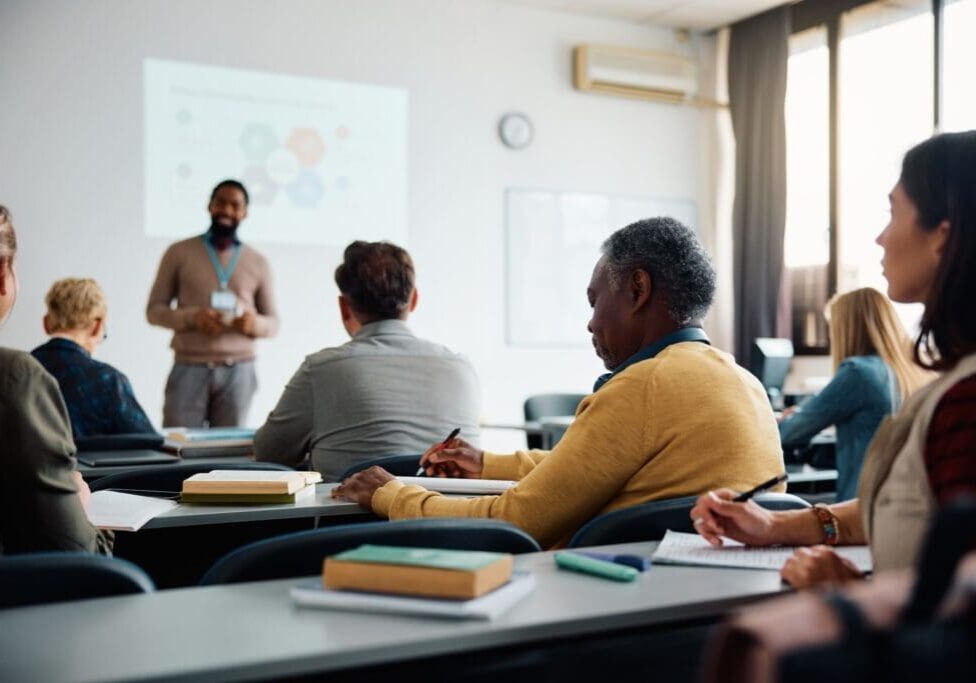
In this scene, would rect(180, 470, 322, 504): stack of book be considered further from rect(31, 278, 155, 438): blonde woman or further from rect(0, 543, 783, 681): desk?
rect(31, 278, 155, 438): blonde woman

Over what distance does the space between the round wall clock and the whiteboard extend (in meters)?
0.33

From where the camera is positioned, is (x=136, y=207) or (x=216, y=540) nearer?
(x=216, y=540)

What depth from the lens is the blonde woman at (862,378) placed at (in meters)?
3.59

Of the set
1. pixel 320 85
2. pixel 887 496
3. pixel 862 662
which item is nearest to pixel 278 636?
pixel 862 662

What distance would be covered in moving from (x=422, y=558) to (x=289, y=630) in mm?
175

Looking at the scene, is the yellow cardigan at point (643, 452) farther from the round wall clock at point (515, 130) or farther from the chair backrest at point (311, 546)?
the round wall clock at point (515, 130)

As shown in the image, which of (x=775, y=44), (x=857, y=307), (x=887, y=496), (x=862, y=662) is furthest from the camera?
(x=775, y=44)

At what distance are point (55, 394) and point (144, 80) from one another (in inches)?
192

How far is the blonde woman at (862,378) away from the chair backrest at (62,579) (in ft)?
9.41

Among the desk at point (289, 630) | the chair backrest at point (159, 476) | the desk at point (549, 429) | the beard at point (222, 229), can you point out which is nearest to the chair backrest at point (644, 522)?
the desk at point (289, 630)

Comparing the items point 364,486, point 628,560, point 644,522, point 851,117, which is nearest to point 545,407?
point 851,117

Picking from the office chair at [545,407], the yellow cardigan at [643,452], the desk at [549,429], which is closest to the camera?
the yellow cardigan at [643,452]

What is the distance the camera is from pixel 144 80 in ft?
19.3

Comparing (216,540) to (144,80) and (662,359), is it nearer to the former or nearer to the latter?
(662,359)
